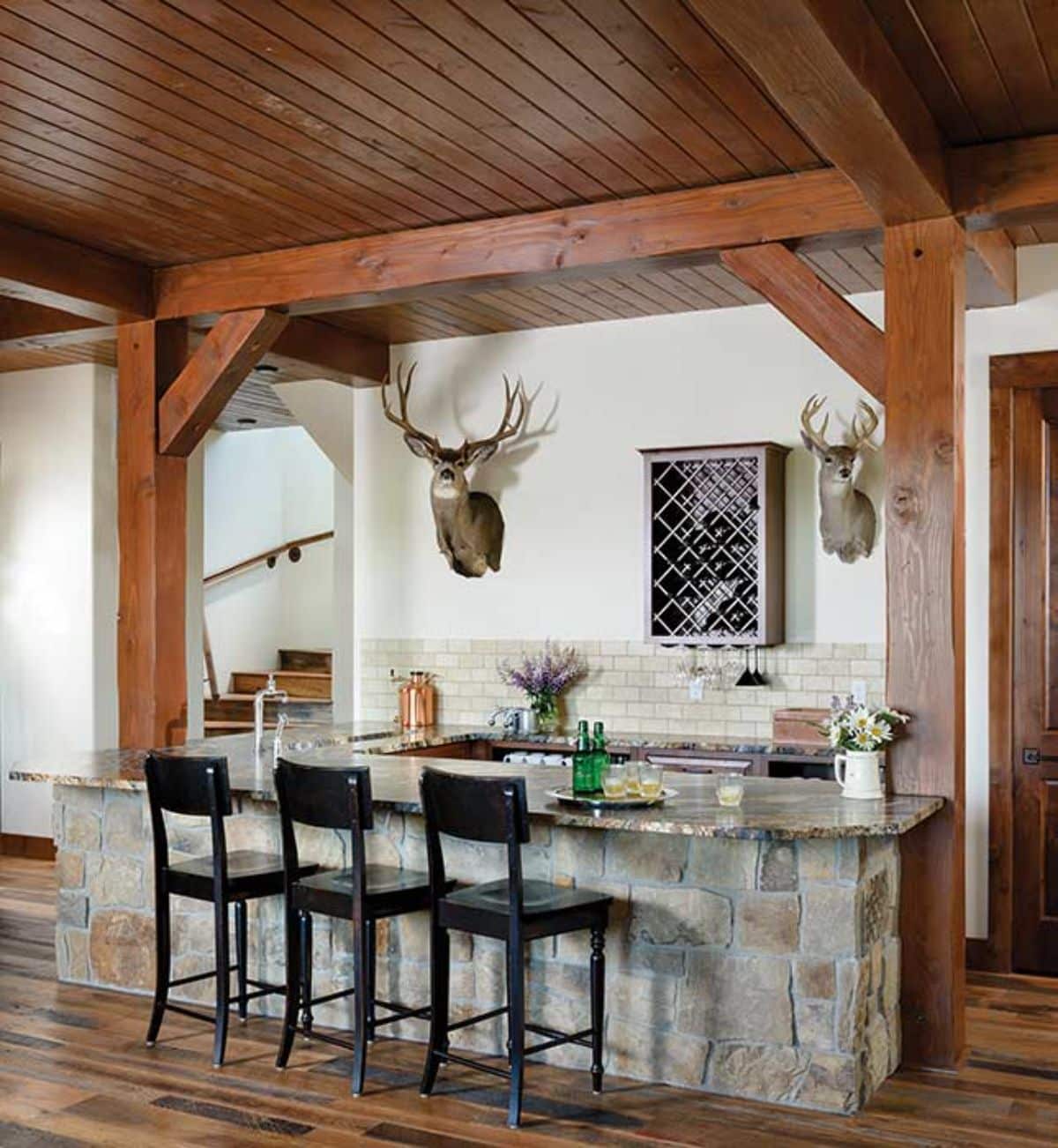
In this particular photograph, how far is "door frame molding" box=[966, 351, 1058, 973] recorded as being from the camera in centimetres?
571

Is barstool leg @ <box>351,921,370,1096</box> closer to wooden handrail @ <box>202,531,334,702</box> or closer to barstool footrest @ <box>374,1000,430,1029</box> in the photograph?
barstool footrest @ <box>374,1000,430,1029</box>

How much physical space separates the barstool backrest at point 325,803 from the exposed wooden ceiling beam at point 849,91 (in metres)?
2.21

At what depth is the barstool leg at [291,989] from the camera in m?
4.39

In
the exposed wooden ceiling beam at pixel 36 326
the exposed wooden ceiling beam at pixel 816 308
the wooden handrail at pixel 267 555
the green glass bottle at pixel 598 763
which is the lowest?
the green glass bottle at pixel 598 763

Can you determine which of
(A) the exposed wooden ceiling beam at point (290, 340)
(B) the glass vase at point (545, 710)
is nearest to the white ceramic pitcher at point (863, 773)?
(B) the glass vase at point (545, 710)

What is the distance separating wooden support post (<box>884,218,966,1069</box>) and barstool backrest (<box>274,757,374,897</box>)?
5.51 ft

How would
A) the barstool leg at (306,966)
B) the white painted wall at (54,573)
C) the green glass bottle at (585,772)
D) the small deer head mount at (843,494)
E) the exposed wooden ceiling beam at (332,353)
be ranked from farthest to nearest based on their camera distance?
the white painted wall at (54,573), the exposed wooden ceiling beam at (332,353), the small deer head mount at (843,494), the barstool leg at (306,966), the green glass bottle at (585,772)

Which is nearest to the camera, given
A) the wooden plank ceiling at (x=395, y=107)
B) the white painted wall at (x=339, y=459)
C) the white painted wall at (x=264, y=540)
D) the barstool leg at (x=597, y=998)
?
the wooden plank ceiling at (x=395, y=107)

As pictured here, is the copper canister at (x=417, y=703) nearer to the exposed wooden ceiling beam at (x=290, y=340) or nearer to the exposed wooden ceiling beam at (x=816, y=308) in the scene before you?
the exposed wooden ceiling beam at (x=290, y=340)

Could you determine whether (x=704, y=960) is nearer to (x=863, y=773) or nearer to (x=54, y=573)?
(x=863, y=773)

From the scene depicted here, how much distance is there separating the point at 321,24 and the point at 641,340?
3377 mm

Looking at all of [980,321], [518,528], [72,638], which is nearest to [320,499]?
[72,638]

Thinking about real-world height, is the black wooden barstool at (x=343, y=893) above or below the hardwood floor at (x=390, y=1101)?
above

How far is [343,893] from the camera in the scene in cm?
430
